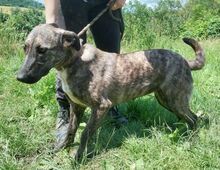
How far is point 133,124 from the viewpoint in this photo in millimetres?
4766

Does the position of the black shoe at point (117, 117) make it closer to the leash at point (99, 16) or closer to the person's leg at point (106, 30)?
the person's leg at point (106, 30)

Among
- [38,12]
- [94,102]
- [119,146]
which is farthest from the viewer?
[38,12]

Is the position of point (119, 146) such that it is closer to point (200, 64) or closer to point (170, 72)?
point (170, 72)

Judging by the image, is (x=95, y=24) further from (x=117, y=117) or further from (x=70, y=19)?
(x=117, y=117)

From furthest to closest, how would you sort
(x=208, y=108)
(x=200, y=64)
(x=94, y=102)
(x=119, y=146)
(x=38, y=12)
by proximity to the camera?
1. (x=38, y=12)
2. (x=208, y=108)
3. (x=200, y=64)
4. (x=119, y=146)
5. (x=94, y=102)

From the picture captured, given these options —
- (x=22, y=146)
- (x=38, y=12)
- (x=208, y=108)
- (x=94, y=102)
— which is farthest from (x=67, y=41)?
(x=38, y=12)

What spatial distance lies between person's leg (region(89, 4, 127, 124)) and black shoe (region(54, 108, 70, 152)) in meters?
0.58

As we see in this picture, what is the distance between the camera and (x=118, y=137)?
4422 millimetres

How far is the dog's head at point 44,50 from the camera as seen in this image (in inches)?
138

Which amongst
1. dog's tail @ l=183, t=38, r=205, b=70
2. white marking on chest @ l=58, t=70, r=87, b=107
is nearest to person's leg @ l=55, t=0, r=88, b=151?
white marking on chest @ l=58, t=70, r=87, b=107

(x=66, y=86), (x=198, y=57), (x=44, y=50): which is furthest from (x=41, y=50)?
(x=198, y=57)

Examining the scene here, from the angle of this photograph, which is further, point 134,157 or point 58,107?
point 58,107

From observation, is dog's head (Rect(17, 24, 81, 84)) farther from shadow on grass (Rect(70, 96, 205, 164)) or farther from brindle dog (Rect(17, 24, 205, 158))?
shadow on grass (Rect(70, 96, 205, 164))

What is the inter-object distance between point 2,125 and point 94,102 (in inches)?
42.1
